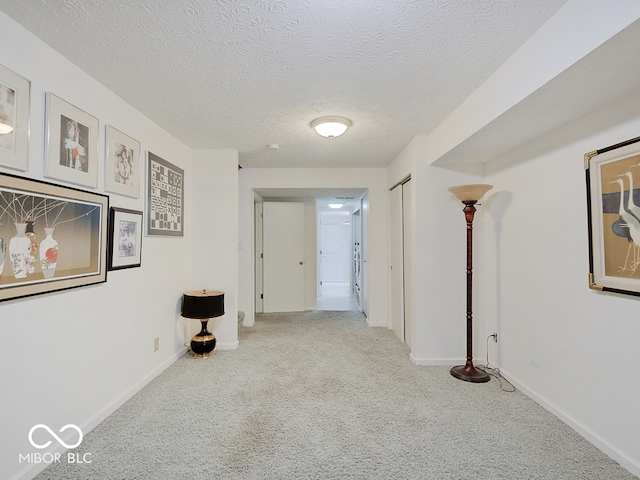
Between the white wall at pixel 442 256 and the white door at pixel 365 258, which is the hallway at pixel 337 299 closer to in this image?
the white door at pixel 365 258

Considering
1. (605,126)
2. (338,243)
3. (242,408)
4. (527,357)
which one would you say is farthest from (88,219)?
(338,243)

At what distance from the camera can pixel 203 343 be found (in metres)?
3.28

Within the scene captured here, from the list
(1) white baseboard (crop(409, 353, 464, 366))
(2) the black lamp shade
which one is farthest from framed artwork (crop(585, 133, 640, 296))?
(2) the black lamp shade

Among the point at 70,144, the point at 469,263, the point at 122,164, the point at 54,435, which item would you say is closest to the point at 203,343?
the point at 54,435

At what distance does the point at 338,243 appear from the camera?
9992 millimetres

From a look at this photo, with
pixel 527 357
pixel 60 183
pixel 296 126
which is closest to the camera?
pixel 60 183

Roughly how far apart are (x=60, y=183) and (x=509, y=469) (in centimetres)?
299

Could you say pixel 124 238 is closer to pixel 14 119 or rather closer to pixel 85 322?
pixel 85 322

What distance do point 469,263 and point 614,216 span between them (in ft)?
4.04

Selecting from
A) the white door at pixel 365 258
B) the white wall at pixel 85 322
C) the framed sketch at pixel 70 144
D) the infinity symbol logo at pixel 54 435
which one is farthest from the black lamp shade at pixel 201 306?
the white door at pixel 365 258

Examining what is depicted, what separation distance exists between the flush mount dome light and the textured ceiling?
0.07 m

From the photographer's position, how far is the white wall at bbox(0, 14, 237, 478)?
5.15 feet

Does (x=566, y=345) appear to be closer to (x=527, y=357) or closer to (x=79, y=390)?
(x=527, y=357)

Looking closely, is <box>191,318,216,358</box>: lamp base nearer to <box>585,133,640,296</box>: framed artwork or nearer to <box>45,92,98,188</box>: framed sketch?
<box>45,92,98,188</box>: framed sketch
